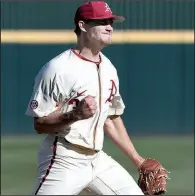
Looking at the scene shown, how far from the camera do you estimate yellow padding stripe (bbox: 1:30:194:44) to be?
12492 millimetres

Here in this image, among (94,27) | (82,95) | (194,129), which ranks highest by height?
(94,27)

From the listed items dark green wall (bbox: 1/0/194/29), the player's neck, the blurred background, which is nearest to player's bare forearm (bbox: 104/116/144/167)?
the player's neck

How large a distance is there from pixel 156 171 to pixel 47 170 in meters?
0.82

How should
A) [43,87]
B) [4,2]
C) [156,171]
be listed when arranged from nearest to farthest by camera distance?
[43,87]
[156,171]
[4,2]

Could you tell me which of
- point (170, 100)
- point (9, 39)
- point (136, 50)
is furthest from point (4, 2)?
point (170, 100)

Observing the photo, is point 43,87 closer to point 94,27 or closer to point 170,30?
point 94,27

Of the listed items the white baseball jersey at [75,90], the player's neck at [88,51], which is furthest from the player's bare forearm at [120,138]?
the player's neck at [88,51]

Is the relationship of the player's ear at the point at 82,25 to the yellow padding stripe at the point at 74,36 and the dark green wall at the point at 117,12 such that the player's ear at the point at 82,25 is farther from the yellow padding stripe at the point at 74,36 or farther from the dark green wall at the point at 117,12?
the yellow padding stripe at the point at 74,36

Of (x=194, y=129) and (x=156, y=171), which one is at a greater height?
(x=156, y=171)

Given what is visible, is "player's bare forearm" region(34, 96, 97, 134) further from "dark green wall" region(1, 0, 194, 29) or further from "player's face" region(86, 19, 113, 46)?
"dark green wall" region(1, 0, 194, 29)

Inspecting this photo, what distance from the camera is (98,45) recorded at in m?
5.16

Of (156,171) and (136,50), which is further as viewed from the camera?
(136,50)

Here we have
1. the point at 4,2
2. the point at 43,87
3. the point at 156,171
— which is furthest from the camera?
the point at 4,2

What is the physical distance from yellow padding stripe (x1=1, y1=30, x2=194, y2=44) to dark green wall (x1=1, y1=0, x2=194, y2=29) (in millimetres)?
78
